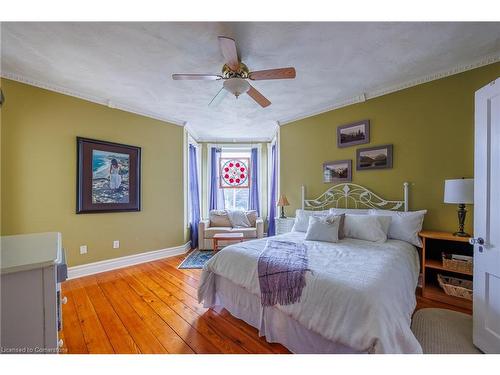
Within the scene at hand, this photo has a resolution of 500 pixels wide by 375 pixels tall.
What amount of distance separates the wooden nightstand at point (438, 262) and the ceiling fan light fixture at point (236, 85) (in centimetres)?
248

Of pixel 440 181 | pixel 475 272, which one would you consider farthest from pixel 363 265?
pixel 440 181

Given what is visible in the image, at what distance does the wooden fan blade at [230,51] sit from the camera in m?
1.55

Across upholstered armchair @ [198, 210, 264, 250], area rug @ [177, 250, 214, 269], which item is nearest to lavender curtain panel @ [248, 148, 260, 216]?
upholstered armchair @ [198, 210, 264, 250]

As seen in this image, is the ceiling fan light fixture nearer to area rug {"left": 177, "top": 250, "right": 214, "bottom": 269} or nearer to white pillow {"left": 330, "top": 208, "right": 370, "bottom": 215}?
white pillow {"left": 330, "top": 208, "right": 370, "bottom": 215}

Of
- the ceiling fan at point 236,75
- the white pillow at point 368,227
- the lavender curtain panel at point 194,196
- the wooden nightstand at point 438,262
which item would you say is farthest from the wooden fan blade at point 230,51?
the lavender curtain panel at point 194,196

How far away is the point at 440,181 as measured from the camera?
2.44 meters

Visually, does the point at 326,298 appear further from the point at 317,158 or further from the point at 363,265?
the point at 317,158

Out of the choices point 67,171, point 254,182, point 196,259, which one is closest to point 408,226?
point 196,259

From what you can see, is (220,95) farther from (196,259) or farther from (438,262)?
(438,262)

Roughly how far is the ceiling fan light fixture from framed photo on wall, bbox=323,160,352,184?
2.01 m

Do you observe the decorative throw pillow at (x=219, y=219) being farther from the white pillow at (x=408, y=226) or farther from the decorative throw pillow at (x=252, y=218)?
the white pillow at (x=408, y=226)

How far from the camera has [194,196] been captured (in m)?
4.77

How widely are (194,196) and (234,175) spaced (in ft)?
3.87
